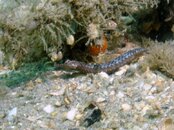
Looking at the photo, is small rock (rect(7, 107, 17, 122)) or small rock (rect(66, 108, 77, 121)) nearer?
small rock (rect(66, 108, 77, 121))

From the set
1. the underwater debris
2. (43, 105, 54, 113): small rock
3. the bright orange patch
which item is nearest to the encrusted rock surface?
(43, 105, 54, 113): small rock

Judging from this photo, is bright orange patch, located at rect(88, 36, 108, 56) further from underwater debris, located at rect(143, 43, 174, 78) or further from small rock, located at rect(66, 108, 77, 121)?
small rock, located at rect(66, 108, 77, 121)

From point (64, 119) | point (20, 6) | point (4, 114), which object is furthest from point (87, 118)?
point (20, 6)

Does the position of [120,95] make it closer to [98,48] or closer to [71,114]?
[71,114]

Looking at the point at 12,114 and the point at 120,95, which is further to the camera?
the point at 12,114

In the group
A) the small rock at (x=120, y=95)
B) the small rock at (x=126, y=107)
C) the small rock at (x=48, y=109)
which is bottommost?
the small rock at (x=48, y=109)

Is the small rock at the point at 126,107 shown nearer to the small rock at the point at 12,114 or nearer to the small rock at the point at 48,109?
the small rock at the point at 48,109

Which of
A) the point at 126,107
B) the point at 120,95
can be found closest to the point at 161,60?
the point at 120,95

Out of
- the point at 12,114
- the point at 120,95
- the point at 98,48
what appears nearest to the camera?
the point at 120,95

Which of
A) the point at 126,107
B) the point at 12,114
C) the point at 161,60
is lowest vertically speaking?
the point at 12,114

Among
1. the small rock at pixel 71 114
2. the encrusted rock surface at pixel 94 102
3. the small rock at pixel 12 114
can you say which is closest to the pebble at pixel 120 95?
the encrusted rock surface at pixel 94 102

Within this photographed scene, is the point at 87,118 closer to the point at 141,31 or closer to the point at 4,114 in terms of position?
the point at 4,114
